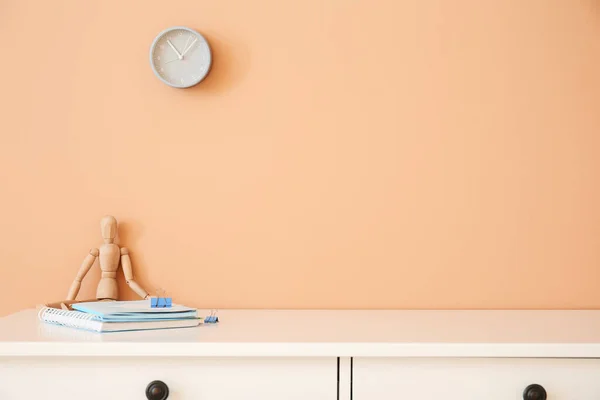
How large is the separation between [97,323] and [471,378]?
75 cm

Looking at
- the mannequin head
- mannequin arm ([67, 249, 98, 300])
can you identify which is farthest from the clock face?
mannequin arm ([67, 249, 98, 300])

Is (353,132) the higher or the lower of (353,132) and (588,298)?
the higher

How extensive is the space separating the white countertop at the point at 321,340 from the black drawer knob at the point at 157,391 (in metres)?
0.06

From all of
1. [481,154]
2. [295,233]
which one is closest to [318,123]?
[295,233]

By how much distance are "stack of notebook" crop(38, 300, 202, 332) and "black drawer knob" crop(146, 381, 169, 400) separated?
5.7 inches

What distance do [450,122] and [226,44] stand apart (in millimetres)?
698

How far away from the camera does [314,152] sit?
169cm

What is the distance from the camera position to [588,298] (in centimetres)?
166

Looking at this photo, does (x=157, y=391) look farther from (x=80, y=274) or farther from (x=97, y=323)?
(x=80, y=274)

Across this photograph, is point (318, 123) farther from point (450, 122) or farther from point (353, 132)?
point (450, 122)

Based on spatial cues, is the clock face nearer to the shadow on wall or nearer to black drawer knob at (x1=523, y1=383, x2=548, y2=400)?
the shadow on wall

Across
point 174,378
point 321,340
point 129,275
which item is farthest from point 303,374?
point 129,275

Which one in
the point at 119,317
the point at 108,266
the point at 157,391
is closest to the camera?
the point at 157,391

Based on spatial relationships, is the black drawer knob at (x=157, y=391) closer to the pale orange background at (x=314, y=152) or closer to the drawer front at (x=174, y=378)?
the drawer front at (x=174, y=378)
